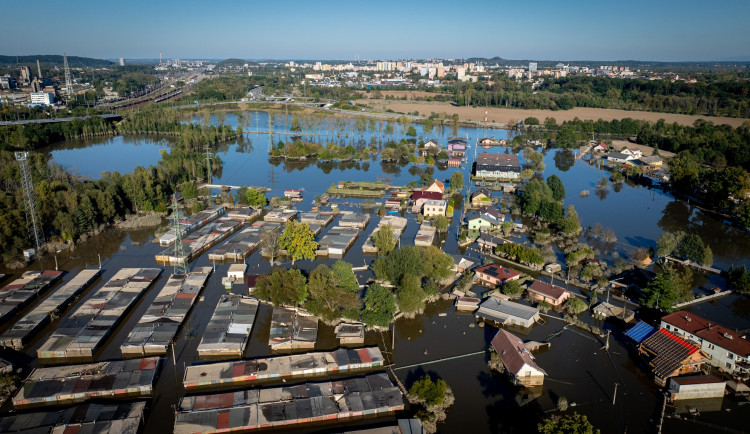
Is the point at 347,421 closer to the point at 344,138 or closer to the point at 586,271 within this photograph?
the point at 586,271

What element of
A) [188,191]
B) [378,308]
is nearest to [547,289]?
[378,308]

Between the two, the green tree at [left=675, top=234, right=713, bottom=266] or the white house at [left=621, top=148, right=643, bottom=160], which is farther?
the white house at [left=621, top=148, right=643, bottom=160]

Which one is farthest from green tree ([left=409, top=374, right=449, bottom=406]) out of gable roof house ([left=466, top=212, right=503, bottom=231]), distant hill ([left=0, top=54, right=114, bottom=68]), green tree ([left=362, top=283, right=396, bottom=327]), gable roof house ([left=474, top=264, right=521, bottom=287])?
distant hill ([left=0, top=54, right=114, bottom=68])

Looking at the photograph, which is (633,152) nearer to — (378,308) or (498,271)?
(498,271)

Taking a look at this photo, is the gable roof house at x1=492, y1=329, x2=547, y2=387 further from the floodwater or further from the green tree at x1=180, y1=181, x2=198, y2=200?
the green tree at x1=180, y1=181, x2=198, y2=200

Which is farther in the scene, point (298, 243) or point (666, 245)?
point (666, 245)

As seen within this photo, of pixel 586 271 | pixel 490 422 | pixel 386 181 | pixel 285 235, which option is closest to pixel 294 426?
pixel 490 422

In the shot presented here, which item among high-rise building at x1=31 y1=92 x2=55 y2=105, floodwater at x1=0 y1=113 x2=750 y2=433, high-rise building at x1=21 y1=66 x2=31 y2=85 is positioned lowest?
floodwater at x1=0 y1=113 x2=750 y2=433
